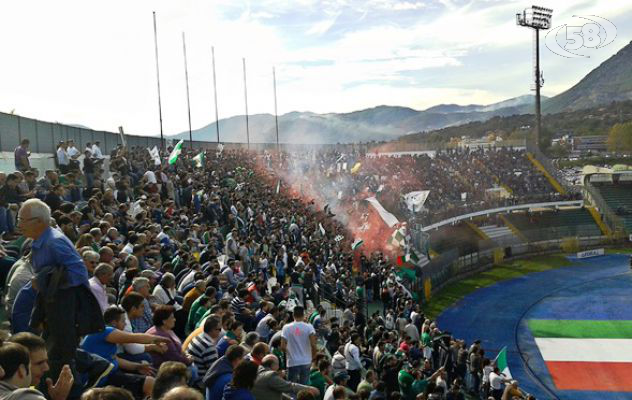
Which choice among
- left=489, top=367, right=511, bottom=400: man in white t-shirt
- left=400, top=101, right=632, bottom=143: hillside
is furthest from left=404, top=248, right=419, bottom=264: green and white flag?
left=400, top=101, right=632, bottom=143: hillside

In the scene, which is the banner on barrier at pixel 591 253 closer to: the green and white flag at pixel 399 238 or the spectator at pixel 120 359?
the green and white flag at pixel 399 238

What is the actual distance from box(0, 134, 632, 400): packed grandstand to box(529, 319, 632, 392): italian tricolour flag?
20.3 ft

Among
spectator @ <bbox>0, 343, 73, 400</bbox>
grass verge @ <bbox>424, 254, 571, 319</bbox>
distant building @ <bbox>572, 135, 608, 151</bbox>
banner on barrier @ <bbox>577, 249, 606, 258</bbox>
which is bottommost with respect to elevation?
grass verge @ <bbox>424, 254, 571, 319</bbox>

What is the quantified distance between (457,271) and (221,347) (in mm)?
33292

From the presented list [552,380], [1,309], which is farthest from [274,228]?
[1,309]

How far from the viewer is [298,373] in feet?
28.5

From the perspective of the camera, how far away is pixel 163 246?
1158 cm

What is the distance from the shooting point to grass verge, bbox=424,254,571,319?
107ft

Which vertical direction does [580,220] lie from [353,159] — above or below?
below

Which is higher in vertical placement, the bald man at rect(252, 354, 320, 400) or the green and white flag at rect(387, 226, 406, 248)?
the bald man at rect(252, 354, 320, 400)

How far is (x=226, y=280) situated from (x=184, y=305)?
8.84ft

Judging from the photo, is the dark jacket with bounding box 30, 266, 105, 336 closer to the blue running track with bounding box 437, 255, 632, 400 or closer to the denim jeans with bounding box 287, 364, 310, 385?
the denim jeans with bounding box 287, 364, 310, 385

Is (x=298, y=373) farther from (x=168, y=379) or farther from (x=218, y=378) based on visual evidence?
(x=168, y=379)

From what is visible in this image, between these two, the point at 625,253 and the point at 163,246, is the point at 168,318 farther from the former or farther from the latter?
the point at 625,253
